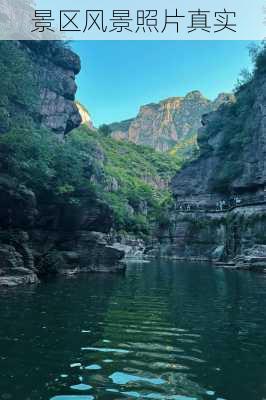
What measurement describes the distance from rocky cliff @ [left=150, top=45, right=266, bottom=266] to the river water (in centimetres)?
3923

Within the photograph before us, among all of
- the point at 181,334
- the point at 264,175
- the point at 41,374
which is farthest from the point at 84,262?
the point at 264,175

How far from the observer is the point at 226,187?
265 ft

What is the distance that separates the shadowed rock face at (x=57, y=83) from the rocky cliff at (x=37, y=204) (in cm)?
3006

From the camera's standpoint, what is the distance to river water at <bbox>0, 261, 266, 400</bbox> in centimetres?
801

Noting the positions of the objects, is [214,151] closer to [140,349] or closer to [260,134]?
[260,134]

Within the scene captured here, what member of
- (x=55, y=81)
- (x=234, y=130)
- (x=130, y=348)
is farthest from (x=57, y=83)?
(x=130, y=348)

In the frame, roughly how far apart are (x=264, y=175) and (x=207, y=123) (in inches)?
1268

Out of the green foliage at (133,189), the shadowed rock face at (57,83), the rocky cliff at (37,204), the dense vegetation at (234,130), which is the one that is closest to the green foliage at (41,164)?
the rocky cliff at (37,204)

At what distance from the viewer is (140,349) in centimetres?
1118

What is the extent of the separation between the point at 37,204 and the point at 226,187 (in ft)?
169

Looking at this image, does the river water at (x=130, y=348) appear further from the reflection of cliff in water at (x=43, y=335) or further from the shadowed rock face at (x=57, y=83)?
the shadowed rock face at (x=57, y=83)

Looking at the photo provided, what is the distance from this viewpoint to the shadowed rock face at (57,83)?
73312 mm

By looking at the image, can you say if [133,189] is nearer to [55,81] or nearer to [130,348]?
[55,81]

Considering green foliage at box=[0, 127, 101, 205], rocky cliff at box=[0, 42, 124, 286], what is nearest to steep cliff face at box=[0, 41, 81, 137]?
green foliage at box=[0, 127, 101, 205]
